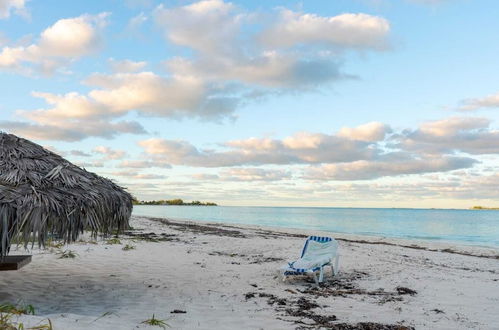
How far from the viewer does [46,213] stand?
204 inches

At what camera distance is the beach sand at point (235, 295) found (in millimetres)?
5195

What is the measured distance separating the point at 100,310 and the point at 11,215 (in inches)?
63.0

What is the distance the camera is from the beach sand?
5.20 metres

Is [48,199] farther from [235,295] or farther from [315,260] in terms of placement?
[315,260]

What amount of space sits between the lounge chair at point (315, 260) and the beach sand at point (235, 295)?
0.24m

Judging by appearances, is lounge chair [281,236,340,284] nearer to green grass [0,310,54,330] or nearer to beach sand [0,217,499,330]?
beach sand [0,217,499,330]

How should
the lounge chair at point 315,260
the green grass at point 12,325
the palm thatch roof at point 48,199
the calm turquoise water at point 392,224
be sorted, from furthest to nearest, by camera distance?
the calm turquoise water at point 392,224, the lounge chair at point 315,260, the palm thatch roof at point 48,199, the green grass at point 12,325

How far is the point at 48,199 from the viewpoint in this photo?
5.29 metres

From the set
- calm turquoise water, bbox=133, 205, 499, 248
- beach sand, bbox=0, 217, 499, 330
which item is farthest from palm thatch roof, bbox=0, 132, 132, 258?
calm turquoise water, bbox=133, 205, 499, 248

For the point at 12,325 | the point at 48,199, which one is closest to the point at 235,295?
the point at 48,199

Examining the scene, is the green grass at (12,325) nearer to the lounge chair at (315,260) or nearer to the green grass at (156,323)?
the green grass at (156,323)

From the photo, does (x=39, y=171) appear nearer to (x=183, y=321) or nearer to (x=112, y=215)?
(x=112, y=215)

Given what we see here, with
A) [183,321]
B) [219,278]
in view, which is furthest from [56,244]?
[183,321]

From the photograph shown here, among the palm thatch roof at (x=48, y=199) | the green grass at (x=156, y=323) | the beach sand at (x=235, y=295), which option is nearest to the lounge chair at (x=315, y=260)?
the beach sand at (x=235, y=295)
